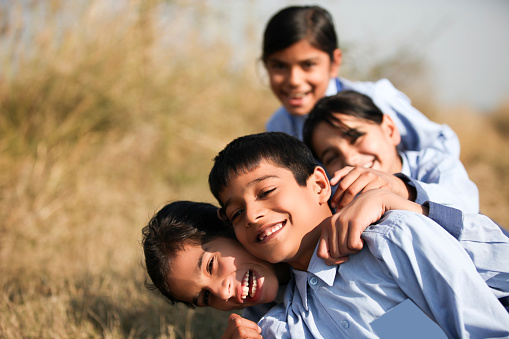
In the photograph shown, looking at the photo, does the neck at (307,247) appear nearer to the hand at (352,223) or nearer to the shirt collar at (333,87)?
the hand at (352,223)

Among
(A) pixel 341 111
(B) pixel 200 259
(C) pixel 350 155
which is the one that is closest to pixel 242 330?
(B) pixel 200 259

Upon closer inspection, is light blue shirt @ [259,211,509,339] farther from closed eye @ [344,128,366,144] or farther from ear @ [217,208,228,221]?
closed eye @ [344,128,366,144]

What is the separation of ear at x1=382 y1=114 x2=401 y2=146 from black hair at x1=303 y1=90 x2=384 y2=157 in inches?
2.5

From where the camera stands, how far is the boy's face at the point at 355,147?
2445 mm

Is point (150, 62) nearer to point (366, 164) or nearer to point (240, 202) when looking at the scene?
point (366, 164)

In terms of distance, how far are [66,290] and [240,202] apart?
1.69m

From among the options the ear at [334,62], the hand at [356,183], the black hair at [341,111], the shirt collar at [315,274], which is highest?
the ear at [334,62]

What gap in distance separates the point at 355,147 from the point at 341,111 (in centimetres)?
20

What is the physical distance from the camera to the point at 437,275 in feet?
4.66

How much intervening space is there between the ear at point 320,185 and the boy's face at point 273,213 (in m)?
0.06

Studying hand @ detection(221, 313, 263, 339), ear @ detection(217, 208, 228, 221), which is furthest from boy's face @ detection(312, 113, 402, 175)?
hand @ detection(221, 313, 263, 339)

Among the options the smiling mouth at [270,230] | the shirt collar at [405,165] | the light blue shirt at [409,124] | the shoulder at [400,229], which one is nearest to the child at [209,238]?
the shoulder at [400,229]

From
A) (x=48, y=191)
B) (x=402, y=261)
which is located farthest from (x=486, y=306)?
(x=48, y=191)

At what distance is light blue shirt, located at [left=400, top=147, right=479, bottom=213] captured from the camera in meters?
2.38
